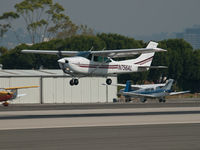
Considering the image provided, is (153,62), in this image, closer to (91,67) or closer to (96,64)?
(96,64)

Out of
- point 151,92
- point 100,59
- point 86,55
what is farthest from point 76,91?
point 86,55

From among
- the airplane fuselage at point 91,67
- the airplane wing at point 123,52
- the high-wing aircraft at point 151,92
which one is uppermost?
the airplane wing at point 123,52

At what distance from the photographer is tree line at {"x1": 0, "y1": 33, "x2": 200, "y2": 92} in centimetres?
10325

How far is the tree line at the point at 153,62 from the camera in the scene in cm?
10325

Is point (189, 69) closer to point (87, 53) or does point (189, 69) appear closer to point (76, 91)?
point (76, 91)

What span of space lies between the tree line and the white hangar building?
29.9 metres

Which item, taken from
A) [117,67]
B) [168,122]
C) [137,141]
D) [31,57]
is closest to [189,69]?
[31,57]

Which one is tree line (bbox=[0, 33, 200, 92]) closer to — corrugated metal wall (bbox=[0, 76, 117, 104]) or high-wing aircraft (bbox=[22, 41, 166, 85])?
corrugated metal wall (bbox=[0, 76, 117, 104])

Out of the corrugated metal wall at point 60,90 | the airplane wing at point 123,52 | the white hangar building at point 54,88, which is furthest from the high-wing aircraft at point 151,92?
the airplane wing at point 123,52

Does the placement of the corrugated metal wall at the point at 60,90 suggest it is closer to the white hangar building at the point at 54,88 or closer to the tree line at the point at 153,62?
the white hangar building at the point at 54,88

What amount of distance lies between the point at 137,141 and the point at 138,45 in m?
90.2

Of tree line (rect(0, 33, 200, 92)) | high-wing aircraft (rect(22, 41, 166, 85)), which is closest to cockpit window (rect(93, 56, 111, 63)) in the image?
high-wing aircraft (rect(22, 41, 166, 85))

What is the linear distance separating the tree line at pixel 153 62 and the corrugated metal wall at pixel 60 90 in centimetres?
2994

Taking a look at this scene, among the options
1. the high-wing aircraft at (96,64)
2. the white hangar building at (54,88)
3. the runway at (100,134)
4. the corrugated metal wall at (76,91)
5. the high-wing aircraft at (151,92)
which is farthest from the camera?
the corrugated metal wall at (76,91)
